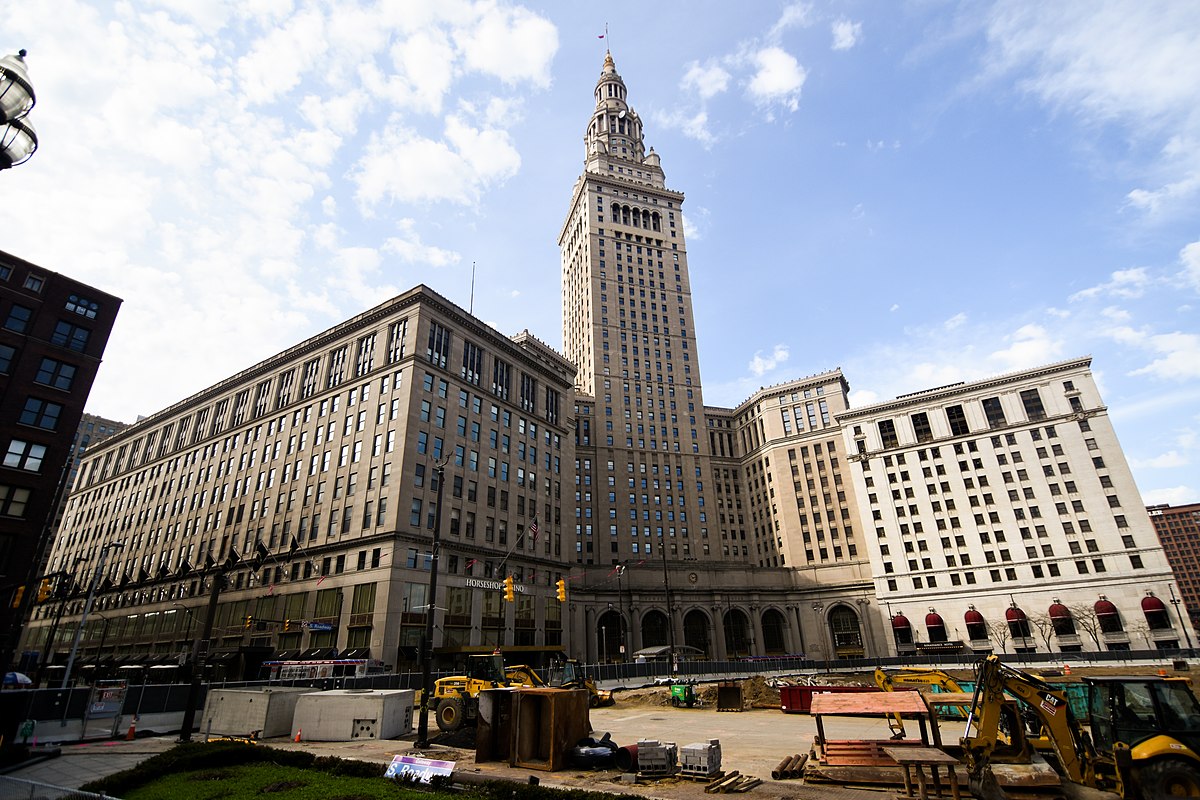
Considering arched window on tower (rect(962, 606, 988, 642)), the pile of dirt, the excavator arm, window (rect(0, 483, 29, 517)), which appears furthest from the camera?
arched window on tower (rect(962, 606, 988, 642))

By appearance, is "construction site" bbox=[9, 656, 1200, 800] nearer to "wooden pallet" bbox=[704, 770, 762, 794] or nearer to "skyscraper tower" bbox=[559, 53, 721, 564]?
"wooden pallet" bbox=[704, 770, 762, 794]

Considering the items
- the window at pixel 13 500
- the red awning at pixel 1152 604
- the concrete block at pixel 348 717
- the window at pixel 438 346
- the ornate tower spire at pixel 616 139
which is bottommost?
the concrete block at pixel 348 717

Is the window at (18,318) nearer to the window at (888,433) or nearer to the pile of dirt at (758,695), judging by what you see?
the pile of dirt at (758,695)

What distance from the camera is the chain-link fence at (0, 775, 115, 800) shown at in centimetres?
963

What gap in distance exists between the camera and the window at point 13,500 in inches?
1423

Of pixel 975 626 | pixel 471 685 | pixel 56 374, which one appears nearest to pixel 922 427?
pixel 975 626

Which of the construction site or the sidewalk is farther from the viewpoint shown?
the sidewalk

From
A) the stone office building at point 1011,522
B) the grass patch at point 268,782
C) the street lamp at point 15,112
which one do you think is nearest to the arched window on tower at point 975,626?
the stone office building at point 1011,522

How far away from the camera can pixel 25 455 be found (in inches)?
1489

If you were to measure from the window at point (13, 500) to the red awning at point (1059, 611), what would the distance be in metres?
105

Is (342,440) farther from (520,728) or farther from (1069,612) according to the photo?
(1069,612)

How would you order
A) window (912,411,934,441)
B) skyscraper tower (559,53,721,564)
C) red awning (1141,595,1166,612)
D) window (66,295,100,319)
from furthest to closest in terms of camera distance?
1. skyscraper tower (559,53,721,564)
2. window (912,411,934,441)
3. red awning (1141,595,1166,612)
4. window (66,295,100,319)

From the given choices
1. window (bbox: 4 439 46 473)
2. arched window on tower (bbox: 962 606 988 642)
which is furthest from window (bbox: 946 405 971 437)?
window (bbox: 4 439 46 473)

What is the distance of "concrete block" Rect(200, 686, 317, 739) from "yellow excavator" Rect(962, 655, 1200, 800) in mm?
25840
